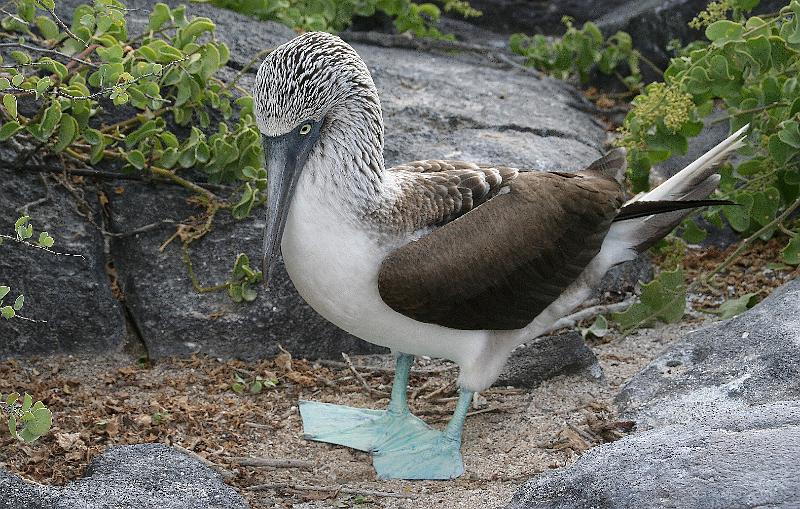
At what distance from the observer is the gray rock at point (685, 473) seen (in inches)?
115

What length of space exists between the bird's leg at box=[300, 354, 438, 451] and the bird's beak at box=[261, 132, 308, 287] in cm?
91

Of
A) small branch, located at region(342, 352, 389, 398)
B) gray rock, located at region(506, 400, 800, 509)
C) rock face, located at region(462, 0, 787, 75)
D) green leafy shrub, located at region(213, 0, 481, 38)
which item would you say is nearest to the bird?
small branch, located at region(342, 352, 389, 398)

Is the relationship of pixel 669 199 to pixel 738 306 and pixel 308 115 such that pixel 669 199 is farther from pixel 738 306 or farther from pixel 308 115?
pixel 308 115

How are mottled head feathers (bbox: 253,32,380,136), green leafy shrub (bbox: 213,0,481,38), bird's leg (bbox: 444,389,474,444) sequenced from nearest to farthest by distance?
mottled head feathers (bbox: 253,32,380,136), bird's leg (bbox: 444,389,474,444), green leafy shrub (bbox: 213,0,481,38)

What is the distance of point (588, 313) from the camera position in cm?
567

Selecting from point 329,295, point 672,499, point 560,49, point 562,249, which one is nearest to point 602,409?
point 562,249

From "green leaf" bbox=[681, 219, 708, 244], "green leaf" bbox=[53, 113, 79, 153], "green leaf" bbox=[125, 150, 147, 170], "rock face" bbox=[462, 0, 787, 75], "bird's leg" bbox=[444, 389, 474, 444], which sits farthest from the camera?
"rock face" bbox=[462, 0, 787, 75]

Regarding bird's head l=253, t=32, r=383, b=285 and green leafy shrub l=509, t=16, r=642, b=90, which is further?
green leafy shrub l=509, t=16, r=642, b=90

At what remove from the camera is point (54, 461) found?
4.04 metres

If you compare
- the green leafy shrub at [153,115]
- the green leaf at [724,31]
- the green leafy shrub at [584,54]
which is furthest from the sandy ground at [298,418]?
the green leafy shrub at [584,54]

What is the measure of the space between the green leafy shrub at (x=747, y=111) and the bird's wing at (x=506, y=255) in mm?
986

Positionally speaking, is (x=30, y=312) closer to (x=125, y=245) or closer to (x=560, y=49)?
(x=125, y=245)

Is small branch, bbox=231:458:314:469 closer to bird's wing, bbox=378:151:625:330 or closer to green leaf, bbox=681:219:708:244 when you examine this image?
bird's wing, bbox=378:151:625:330

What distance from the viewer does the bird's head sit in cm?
398
